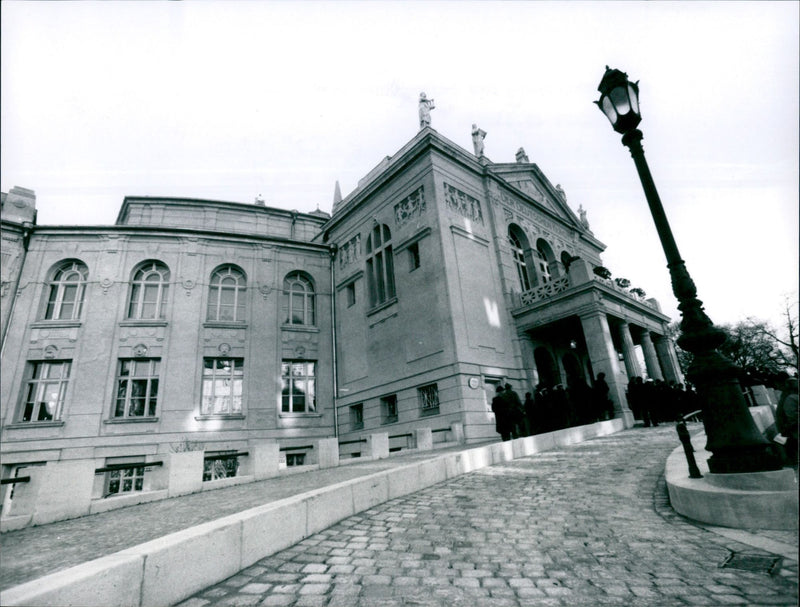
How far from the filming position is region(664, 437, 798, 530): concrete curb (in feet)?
14.5

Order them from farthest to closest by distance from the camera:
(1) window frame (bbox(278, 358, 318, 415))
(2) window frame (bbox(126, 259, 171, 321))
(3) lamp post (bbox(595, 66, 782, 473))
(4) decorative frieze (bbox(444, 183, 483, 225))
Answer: (1) window frame (bbox(278, 358, 318, 415))
(2) window frame (bbox(126, 259, 171, 321))
(4) decorative frieze (bbox(444, 183, 483, 225))
(3) lamp post (bbox(595, 66, 782, 473))

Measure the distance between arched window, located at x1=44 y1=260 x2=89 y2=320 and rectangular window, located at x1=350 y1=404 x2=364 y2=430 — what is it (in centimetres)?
1266

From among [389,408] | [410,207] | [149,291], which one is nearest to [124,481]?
[149,291]

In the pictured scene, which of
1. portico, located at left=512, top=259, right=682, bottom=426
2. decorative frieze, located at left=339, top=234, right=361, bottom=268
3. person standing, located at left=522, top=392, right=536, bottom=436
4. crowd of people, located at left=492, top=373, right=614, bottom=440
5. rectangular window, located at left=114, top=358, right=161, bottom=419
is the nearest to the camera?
crowd of people, located at left=492, top=373, right=614, bottom=440

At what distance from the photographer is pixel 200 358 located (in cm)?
1977

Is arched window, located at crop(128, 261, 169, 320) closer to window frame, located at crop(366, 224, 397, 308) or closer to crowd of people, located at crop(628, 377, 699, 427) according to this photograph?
window frame, located at crop(366, 224, 397, 308)

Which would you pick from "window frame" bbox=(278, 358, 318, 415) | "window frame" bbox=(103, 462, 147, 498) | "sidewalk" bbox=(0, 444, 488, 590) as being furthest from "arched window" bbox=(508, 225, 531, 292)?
"window frame" bbox=(103, 462, 147, 498)

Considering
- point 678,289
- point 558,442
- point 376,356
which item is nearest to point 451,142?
point 376,356

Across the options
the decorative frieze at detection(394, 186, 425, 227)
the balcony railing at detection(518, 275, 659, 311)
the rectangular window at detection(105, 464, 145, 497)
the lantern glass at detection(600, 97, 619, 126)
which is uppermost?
the decorative frieze at detection(394, 186, 425, 227)

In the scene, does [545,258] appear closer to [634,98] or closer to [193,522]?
[634,98]

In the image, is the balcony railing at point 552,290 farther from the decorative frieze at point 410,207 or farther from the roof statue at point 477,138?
the roof statue at point 477,138

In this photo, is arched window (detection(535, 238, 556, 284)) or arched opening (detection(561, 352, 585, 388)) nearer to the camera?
arched opening (detection(561, 352, 585, 388))

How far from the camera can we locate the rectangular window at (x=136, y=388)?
60.2 feet

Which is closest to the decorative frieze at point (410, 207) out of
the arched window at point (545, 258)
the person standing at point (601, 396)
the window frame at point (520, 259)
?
the window frame at point (520, 259)
